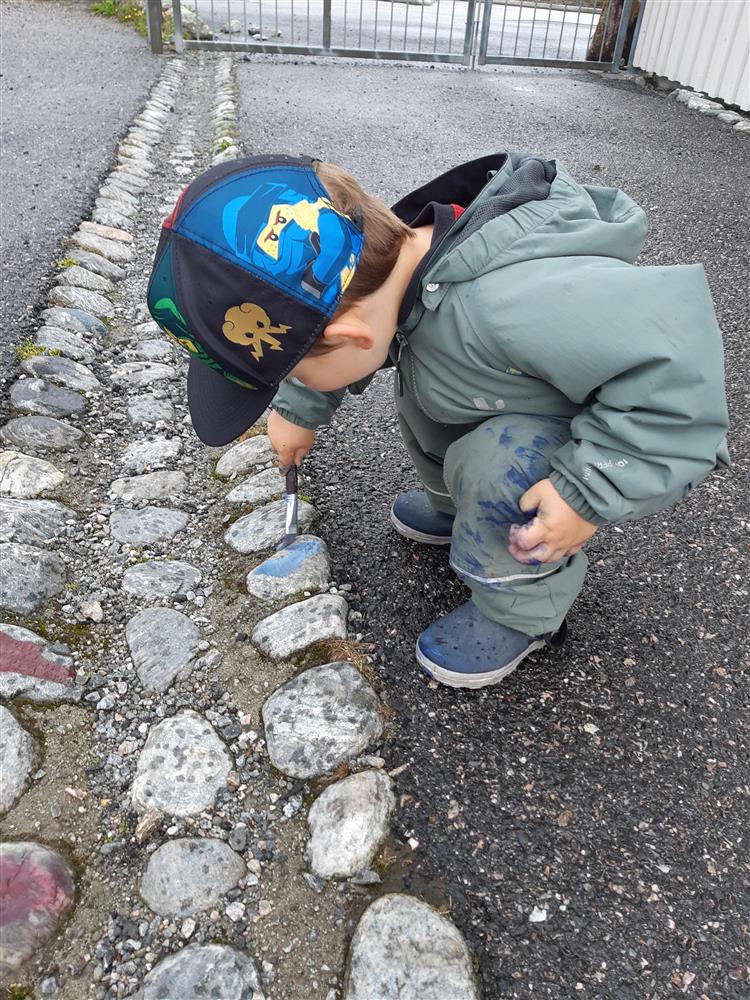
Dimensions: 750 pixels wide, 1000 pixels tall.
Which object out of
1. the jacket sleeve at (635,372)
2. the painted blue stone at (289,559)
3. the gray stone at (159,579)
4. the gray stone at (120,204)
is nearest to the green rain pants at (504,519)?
the jacket sleeve at (635,372)

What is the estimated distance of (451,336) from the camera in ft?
4.99

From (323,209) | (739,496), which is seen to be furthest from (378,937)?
(739,496)

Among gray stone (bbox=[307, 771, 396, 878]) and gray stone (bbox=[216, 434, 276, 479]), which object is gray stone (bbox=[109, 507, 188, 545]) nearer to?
gray stone (bbox=[216, 434, 276, 479])

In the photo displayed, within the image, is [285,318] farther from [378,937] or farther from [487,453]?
[378,937]

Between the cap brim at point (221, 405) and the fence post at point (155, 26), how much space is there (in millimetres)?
7313

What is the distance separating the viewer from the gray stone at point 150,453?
2338mm

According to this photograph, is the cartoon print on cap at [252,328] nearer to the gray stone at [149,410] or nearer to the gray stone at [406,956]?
the gray stone at [406,956]

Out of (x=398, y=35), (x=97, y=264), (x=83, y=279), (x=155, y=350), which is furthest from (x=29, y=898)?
(x=398, y=35)

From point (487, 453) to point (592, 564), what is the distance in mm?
615

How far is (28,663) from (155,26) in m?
7.63

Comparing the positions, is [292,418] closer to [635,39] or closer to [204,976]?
[204,976]

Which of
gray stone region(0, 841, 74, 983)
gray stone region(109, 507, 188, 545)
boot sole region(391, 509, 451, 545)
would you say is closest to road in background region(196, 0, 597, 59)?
gray stone region(109, 507, 188, 545)

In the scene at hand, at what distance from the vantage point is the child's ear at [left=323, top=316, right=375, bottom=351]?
1.40m

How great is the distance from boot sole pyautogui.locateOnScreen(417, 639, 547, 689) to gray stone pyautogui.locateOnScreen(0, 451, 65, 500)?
3.63 ft
